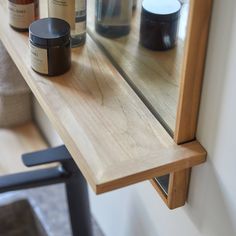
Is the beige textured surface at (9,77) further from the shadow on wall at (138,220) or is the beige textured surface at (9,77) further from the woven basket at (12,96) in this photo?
the shadow on wall at (138,220)

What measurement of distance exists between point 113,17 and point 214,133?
0.92 ft

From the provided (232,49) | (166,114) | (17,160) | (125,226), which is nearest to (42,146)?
(17,160)

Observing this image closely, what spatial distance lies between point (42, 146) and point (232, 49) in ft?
2.39

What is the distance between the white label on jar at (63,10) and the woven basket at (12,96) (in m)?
0.33

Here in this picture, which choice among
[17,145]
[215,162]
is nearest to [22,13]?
[215,162]

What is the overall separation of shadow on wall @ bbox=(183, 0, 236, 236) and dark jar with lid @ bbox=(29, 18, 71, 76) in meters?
0.20

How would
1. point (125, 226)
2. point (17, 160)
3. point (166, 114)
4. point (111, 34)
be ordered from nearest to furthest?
1. point (166, 114)
2. point (111, 34)
3. point (125, 226)
4. point (17, 160)

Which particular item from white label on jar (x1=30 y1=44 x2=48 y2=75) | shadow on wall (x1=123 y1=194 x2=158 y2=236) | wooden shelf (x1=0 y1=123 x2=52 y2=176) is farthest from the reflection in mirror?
wooden shelf (x1=0 y1=123 x2=52 y2=176)

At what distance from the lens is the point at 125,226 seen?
1.02 m

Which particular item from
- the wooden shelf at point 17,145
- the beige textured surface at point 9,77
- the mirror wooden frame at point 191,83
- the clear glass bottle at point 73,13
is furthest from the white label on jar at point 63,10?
the wooden shelf at point 17,145

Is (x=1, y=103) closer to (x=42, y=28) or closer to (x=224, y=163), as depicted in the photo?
(x=42, y=28)

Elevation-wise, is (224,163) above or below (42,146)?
above

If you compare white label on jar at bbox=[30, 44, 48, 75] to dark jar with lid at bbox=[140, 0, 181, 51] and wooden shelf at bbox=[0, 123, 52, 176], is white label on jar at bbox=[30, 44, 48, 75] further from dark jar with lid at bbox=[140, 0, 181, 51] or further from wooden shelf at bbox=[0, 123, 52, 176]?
wooden shelf at bbox=[0, 123, 52, 176]

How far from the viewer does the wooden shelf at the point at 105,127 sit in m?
0.63
